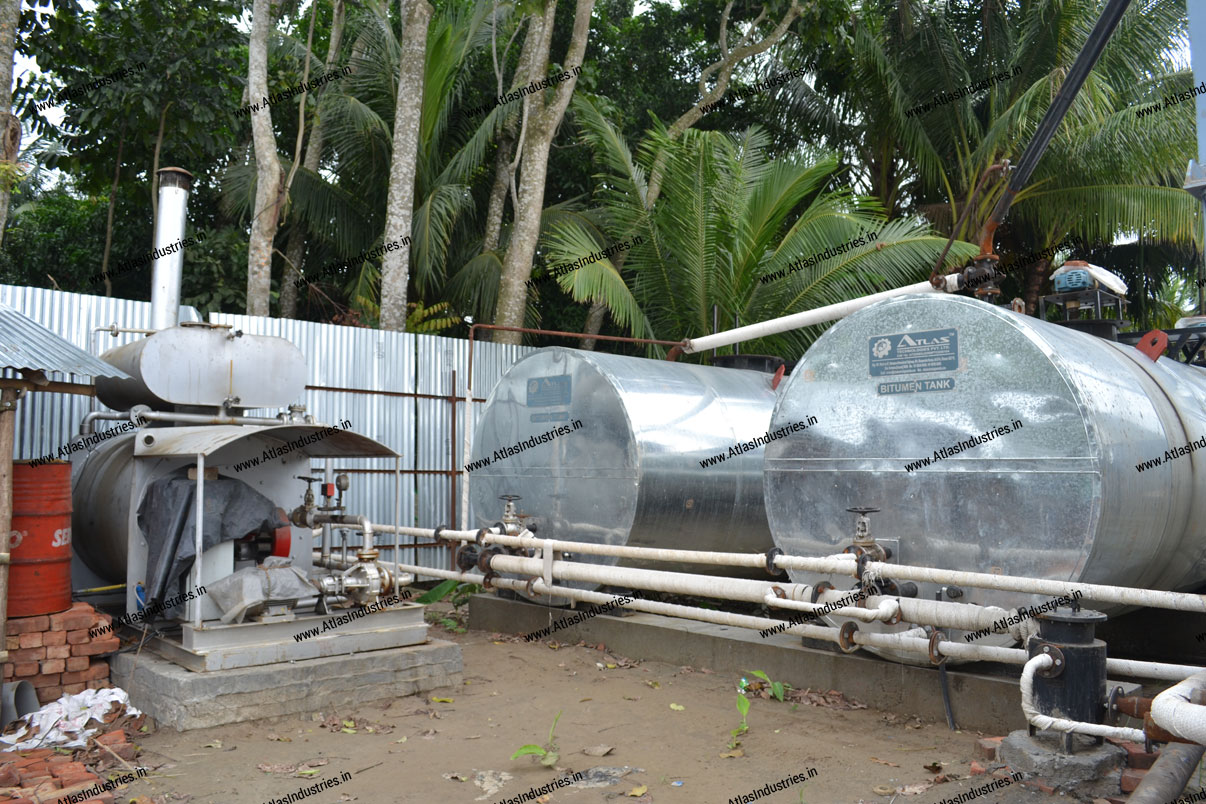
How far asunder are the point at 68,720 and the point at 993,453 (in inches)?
250

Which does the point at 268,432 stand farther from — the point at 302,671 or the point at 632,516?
the point at 632,516

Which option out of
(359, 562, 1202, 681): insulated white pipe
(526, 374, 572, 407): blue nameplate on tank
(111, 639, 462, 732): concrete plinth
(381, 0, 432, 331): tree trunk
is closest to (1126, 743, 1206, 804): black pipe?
(359, 562, 1202, 681): insulated white pipe

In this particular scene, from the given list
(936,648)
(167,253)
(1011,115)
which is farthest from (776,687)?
(1011,115)

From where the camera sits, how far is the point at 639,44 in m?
20.5

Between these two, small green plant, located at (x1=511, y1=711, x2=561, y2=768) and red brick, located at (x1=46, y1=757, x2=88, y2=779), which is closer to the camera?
red brick, located at (x1=46, y1=757, x2=88, y2=779)

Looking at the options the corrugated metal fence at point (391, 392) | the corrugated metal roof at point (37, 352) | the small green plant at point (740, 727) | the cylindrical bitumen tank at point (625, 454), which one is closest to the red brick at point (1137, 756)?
the small green plant at point (740, 727)

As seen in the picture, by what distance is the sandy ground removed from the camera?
17.5ft

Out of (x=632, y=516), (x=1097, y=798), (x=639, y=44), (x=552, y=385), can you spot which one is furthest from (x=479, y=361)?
(x=639, y=44)

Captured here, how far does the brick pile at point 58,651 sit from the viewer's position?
6.66 m

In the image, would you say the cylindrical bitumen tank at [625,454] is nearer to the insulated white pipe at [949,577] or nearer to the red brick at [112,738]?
the insulated white pipe at [949,577]

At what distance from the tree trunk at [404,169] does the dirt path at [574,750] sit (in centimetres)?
632

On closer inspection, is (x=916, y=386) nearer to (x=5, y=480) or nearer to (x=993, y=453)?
(x=993, y=453)

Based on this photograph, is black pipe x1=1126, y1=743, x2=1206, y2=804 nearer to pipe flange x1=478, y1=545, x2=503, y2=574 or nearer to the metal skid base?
the metal skid base

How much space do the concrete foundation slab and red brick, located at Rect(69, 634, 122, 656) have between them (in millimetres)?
3814
